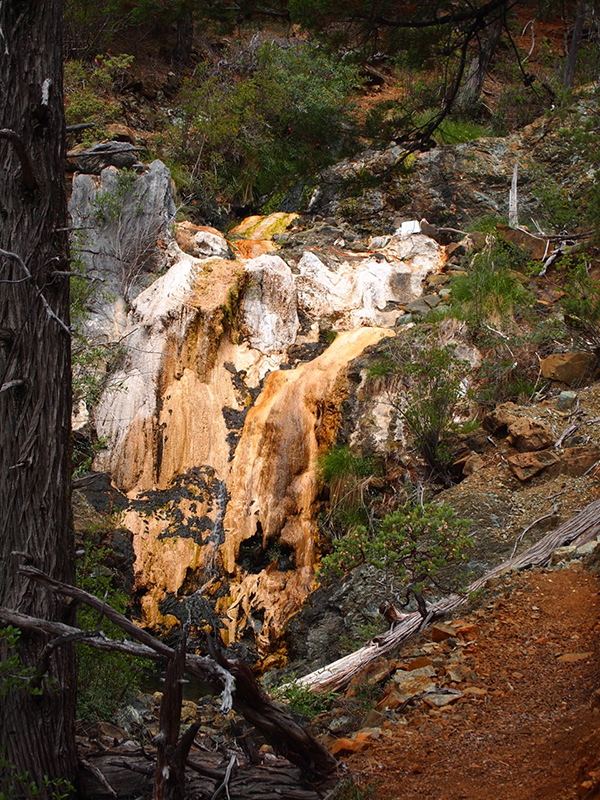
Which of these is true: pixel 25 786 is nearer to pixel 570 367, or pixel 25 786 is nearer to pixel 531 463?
pixel 531 463

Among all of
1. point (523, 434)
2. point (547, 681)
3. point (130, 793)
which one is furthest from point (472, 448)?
point (130, 793)

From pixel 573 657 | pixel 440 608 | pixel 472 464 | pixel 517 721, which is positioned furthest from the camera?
pixel 472 464

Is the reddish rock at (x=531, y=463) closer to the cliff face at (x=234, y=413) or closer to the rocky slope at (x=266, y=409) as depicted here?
the rocky slope at (x=266, y=409)

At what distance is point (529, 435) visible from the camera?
7.98m

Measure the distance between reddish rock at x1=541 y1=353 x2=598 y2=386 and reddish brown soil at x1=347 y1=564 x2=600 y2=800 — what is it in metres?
4.58

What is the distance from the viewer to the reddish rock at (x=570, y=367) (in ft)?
30.0

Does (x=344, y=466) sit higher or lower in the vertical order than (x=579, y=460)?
lower

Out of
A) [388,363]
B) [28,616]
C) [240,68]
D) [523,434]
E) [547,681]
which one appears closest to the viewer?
[28,616]

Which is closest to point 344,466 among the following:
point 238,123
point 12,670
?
point 12,670

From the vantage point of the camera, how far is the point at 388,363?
1000 centimetres

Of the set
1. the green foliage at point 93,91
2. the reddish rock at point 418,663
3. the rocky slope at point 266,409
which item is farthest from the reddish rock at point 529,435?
the green foliage at point 93,91

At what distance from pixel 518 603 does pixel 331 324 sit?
26.2ft

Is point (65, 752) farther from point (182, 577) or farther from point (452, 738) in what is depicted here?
point (182, 577)

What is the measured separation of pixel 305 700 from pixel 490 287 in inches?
303
